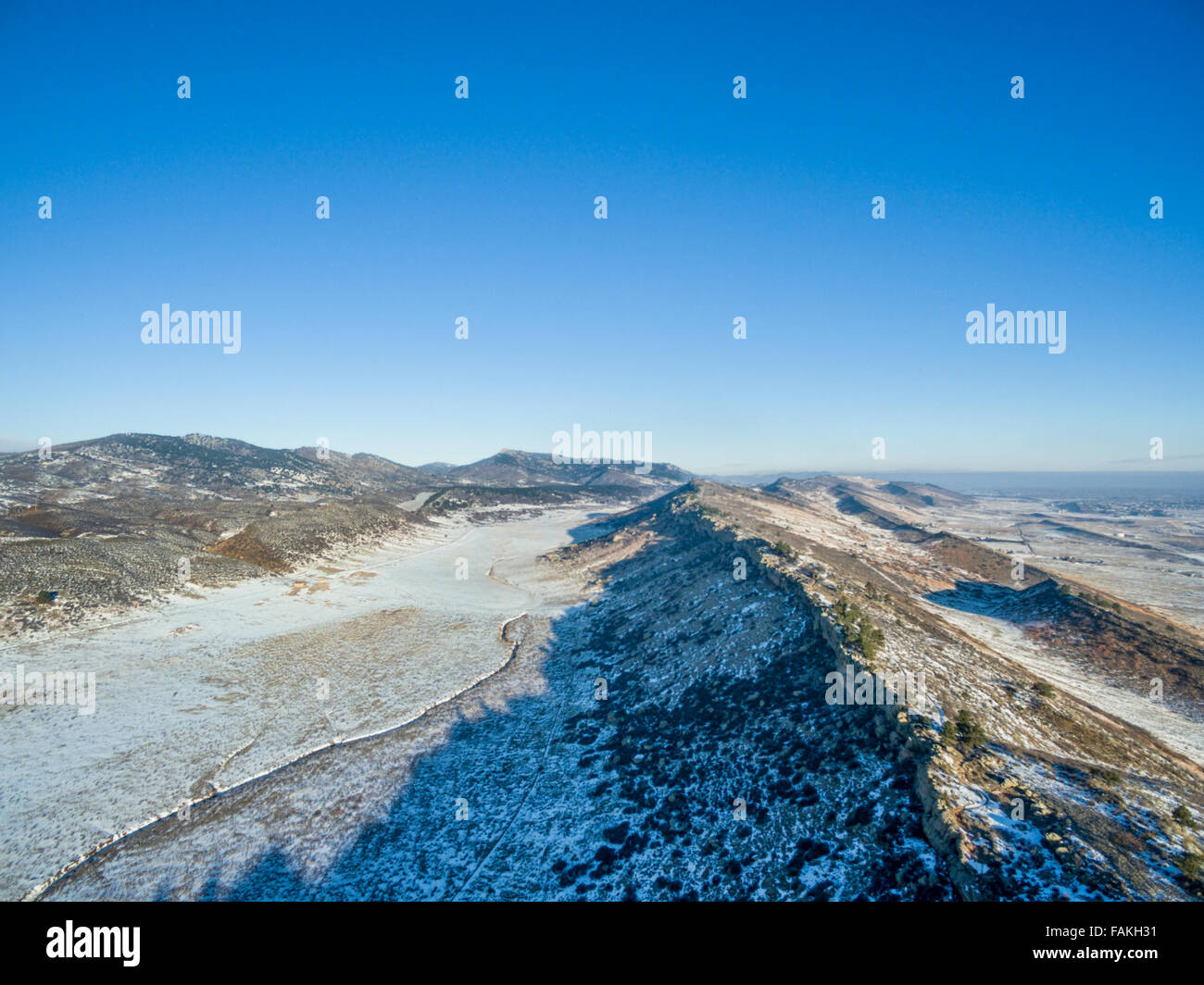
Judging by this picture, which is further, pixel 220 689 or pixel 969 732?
pixel 220 689

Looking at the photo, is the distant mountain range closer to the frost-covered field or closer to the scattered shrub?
the frost-covered field

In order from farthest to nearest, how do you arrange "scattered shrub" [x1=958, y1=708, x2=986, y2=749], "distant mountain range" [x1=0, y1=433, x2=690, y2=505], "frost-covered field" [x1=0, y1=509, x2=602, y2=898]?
1. "distant mountain range" [x1=0, y1=433, x2=690, y2=505]
2. "frost-covered field" [x1=0, y1=509, x2=602, y2=898]
3. "scattered shrub" [x1=958, y1=708, x2=986, y2=749]

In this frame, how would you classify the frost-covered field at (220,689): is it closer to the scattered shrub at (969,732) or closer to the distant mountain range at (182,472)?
the scattered shrub at (969,732)

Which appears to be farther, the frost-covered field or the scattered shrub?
the frost-covered field

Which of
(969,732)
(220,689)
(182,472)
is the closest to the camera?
(969,732)

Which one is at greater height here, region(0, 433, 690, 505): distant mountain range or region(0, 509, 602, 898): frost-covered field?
region(0, 433, 690, 505): distant mountain range

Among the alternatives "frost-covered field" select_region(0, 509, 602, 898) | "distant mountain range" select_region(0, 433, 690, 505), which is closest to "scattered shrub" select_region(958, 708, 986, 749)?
"frost-covered field" select_region(0, 509, 602, 898)

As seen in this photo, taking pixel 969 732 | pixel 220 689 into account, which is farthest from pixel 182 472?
pixel 969 732

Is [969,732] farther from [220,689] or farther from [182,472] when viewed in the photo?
[182,472]
